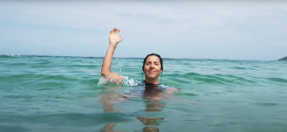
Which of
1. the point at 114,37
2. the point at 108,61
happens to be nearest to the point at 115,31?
the point at 114,37

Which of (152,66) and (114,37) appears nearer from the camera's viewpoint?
(114,37)

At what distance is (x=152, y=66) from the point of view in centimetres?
543

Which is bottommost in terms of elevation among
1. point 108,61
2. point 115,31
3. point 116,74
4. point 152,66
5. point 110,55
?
point 116,74

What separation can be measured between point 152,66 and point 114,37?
3.71 ft

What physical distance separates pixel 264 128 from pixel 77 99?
131 inches

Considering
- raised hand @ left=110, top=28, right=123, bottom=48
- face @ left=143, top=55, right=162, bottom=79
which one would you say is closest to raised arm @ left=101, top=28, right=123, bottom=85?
raised hand @ left=110, top=28, right=123, bottom=48

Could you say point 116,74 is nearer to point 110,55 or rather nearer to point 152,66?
point 110,55

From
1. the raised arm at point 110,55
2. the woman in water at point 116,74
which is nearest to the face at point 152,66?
the woman in water at point 116,74

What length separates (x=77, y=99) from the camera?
4895 mm

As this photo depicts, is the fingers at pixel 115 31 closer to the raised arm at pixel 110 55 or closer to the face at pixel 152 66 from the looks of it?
the raised arm at pixel 110 55

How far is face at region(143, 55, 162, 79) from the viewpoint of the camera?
543 cm

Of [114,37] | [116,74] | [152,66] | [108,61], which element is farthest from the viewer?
[152,66]

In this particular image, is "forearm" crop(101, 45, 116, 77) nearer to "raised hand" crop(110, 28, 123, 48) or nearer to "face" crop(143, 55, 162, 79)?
"raised hand" crop(110, 28, 123, 48)

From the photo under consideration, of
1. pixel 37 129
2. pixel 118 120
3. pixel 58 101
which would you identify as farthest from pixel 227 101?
pixel 37 129
